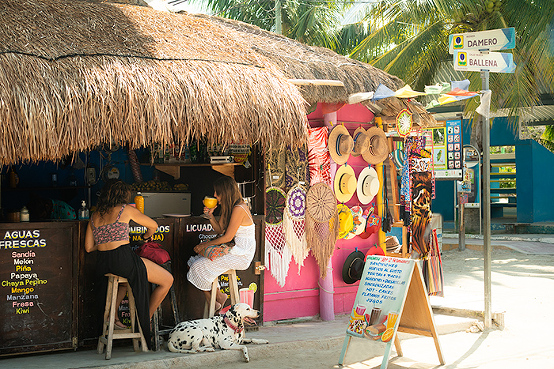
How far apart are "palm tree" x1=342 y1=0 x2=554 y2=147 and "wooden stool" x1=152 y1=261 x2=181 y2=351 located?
9.87 metres

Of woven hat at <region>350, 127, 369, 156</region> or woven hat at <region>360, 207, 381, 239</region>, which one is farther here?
woven hat at <region>360, 207, 381, 239</region>

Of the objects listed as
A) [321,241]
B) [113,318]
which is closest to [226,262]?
[113,318]

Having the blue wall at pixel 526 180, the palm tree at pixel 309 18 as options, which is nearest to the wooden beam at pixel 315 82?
the blue wall at pixel 526 180

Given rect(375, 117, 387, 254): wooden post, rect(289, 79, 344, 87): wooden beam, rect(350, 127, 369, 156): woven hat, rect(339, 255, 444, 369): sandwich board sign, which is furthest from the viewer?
rect(375, 117, 387, 254): wooden post

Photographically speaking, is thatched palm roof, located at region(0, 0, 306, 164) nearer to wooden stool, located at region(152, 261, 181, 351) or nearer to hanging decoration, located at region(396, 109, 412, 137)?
wooden stool, located at region(152, 261, 181, 351)

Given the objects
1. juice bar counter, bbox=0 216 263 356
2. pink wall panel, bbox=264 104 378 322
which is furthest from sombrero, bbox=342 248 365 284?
juice bar counter, bbox=0 216 263 356

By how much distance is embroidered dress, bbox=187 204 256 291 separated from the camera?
19.6 feet

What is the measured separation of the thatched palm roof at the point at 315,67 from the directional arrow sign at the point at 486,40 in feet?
3.65

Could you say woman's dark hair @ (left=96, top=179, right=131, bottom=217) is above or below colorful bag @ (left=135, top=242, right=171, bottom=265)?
above

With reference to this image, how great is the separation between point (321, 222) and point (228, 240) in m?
1.57

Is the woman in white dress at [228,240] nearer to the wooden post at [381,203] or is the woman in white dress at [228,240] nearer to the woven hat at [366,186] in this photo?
the woven hat at [366,186]

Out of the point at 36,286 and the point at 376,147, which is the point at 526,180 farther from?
the point at 36,286

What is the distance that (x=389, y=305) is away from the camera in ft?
17.1

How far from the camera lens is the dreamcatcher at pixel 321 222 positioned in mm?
7125
